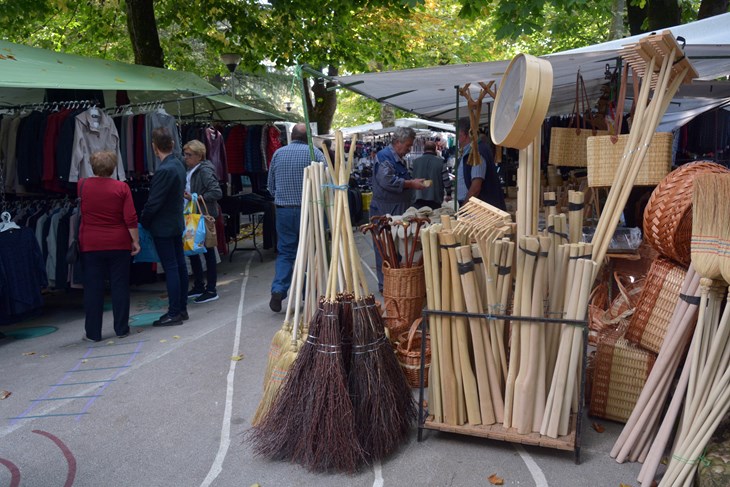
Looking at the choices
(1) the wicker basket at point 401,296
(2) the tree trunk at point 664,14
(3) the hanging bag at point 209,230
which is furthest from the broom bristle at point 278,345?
(2) the tree trunk at point 664,14

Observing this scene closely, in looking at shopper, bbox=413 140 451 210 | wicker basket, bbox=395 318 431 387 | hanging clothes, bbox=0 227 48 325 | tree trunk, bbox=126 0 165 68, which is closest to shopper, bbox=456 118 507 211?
shopper, bbox=413 140 451 210

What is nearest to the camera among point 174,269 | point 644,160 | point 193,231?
point 644,160

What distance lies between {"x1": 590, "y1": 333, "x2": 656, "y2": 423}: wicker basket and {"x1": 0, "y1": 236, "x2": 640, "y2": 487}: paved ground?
0.43ft

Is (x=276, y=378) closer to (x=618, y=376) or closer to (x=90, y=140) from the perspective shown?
(x=618, y=376)

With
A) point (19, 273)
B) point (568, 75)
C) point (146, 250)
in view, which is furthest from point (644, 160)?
point (19, 273)

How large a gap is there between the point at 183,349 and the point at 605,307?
370 centimetres

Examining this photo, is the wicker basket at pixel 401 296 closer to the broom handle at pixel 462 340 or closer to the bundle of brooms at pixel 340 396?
the bundle of brooms at pixel 340 396

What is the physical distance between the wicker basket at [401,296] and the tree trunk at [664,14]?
21.9 ft

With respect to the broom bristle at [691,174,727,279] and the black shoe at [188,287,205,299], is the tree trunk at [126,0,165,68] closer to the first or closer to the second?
the black shoe at [188,287,205,299]

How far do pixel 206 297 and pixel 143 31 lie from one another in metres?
5.29

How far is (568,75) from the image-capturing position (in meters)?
6.75

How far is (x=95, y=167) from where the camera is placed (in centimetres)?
553

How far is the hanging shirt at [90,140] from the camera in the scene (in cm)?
698

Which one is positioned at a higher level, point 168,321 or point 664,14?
point 664,14
